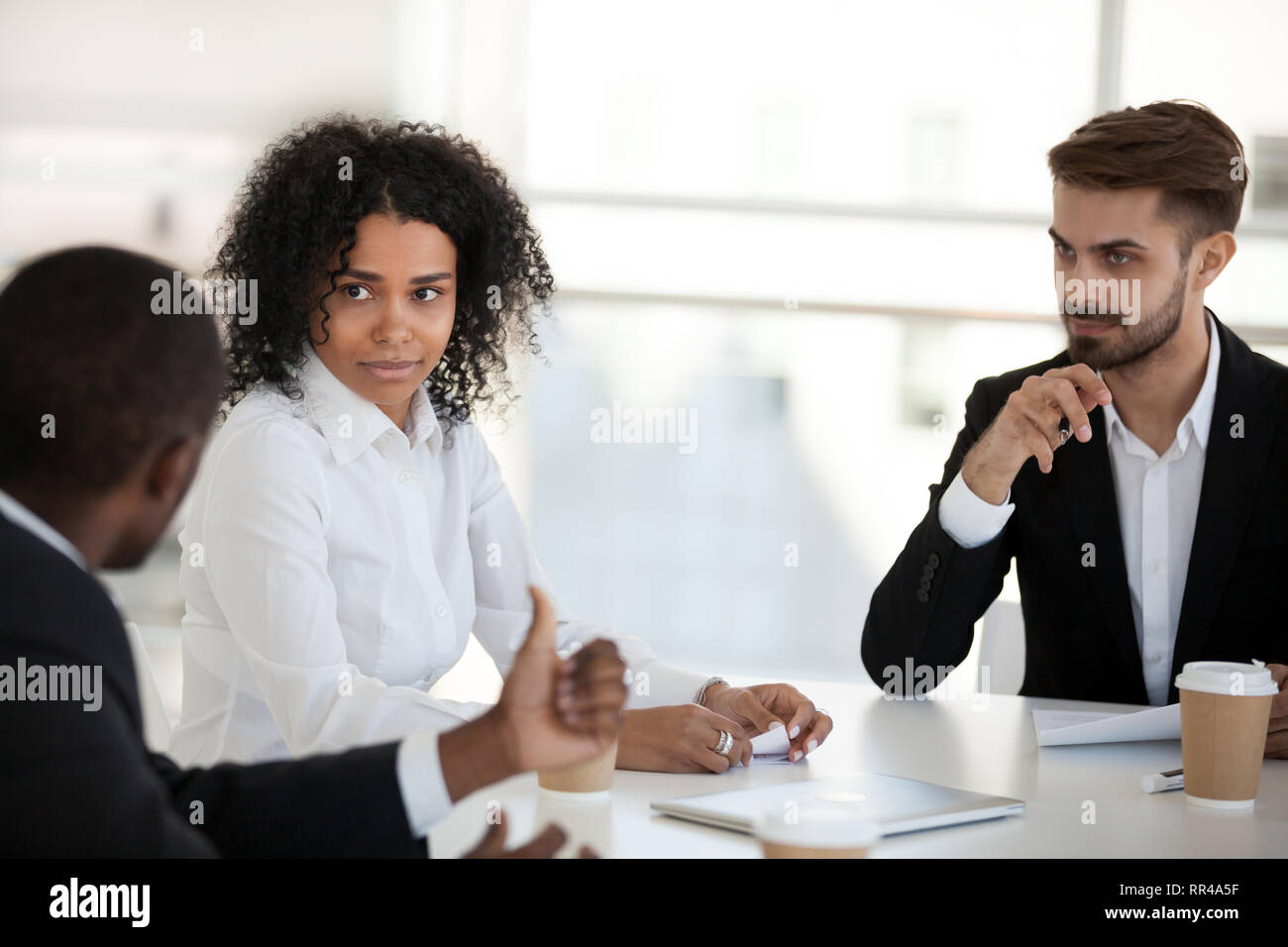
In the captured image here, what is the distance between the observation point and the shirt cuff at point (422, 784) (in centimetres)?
89

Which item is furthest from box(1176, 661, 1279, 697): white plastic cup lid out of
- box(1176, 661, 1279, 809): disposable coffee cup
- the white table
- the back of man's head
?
the back of man's head

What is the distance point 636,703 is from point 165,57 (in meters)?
3.38

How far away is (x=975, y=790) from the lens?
134 centimetres

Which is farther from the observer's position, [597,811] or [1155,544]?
[1155,544]

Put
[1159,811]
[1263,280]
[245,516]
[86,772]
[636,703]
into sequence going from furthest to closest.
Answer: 1. [1263,280]
2. [636,703]
3. [245,516]
4. [1159,811]
5. [86,772]

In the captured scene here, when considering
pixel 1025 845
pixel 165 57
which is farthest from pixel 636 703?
pixel 165 57

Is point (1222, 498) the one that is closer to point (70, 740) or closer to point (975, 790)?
point (975, 790)

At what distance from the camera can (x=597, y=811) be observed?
1.21 m

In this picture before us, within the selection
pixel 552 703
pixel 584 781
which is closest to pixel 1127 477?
pixel 584 781

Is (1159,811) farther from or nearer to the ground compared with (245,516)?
nearer to the ground

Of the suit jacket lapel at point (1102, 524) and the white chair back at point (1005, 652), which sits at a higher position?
the suit jacket lapel at point (1102, 524)

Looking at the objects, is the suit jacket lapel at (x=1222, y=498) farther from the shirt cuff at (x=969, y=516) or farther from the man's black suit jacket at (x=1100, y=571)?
the shirt cuff at (x=969, y=516)

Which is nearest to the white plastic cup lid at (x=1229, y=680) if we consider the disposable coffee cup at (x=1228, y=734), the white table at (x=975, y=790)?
the disposable coffee cup at (x=1228, y=734)
